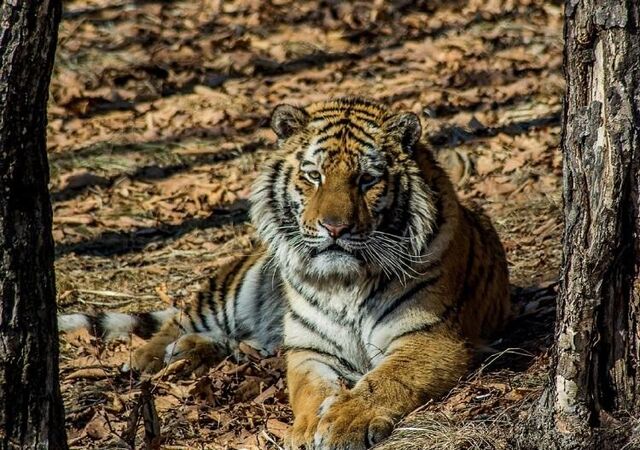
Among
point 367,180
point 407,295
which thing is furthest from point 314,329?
point 367,180

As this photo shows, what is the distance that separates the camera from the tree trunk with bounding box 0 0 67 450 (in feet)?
10.7

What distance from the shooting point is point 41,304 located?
3.38m

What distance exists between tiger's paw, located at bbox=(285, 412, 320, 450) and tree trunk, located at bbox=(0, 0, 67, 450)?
106 centimetres

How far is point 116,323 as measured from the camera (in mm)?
6039

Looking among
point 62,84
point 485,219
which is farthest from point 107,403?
point 62,84

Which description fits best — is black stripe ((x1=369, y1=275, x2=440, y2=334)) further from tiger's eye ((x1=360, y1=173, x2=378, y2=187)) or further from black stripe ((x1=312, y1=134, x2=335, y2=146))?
black stripe ((x1=312, y1=134, x2=335, y2=146))

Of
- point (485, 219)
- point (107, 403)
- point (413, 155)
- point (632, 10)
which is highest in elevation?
point (632, 10)

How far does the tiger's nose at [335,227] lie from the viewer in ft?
15.0

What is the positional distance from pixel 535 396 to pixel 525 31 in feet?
23.3

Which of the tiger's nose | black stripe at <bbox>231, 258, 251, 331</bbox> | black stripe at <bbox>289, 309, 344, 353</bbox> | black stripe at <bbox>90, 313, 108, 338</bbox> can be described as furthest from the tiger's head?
black stripe at <bbox>90, 313, 108, 338</bbox>

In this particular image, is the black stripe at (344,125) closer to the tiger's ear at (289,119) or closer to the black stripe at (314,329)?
the tiger's ear at (289,119)

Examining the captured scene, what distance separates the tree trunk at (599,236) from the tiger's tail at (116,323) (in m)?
2.96

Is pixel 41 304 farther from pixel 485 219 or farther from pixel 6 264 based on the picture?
pixel 485 219

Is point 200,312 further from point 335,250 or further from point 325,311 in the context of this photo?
Answer: point 335,250
